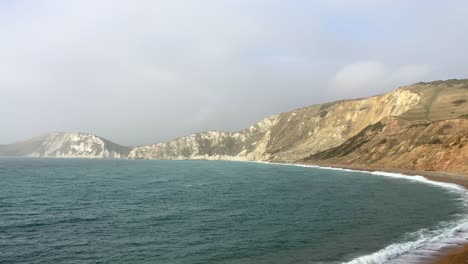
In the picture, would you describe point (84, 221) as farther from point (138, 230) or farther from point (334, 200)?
point (334, 200)

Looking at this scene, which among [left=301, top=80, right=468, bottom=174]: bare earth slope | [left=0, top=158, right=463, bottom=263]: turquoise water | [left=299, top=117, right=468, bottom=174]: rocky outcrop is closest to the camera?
[left=0, top=158, right=463, bottom=263]: turquoise water

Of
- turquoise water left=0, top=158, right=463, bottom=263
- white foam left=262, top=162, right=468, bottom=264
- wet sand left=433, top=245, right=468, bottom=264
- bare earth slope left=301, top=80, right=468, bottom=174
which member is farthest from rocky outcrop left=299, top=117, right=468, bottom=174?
wet sand left=433, top=245, right=468, bottom=264

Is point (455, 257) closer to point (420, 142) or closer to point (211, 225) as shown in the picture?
point (211, 225)

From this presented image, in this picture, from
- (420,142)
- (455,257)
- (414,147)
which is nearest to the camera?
(455,257)

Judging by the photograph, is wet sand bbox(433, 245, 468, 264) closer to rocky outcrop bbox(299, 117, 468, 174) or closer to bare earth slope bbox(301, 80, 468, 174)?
bare earth slope bbox(301, 80, 468, 174)

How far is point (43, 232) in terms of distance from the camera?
43.1 meters

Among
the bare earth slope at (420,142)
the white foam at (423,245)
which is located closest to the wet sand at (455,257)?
the white foam at (423,245)

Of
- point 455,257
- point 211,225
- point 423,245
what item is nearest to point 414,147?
point 211,225

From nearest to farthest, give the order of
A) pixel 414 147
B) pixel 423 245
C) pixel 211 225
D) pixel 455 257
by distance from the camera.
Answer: pixel 455 257
pixel 423 245
pixel 211 225
pixel 414 147

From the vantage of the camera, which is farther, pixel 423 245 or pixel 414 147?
pixel 414 147

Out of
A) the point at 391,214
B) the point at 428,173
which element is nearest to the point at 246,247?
the point at 391,214

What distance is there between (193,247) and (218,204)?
27.7 m

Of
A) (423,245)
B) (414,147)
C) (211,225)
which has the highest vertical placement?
(414,147)

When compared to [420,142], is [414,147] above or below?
below
